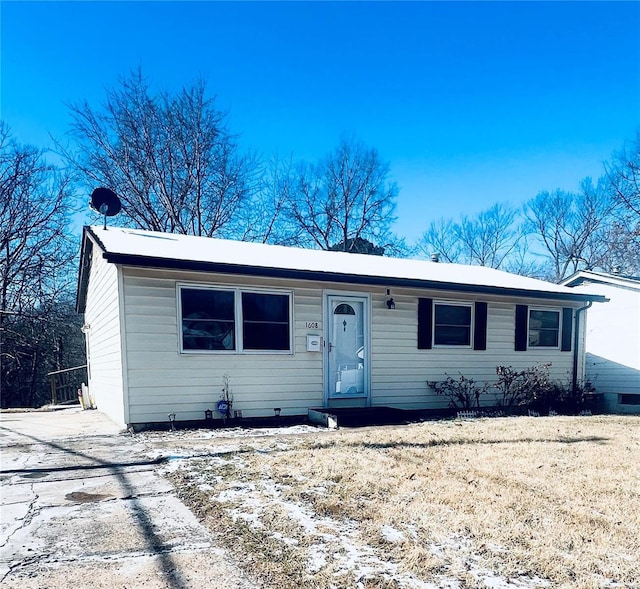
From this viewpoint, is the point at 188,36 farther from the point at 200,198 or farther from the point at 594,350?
the point at 594,350

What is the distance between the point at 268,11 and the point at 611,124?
14370 mm

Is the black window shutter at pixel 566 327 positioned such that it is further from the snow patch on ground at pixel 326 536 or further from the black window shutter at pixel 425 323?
the snow patch on ground at pixel 326 536

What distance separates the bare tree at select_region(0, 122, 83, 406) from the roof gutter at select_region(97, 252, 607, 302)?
13.1 m

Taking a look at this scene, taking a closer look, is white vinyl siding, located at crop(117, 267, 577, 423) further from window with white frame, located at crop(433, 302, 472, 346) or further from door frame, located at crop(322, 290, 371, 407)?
window with white frame, located at crop(433, 302, 472, 346)

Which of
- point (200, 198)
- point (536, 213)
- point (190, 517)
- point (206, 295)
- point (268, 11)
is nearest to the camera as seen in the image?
point (190, 517)

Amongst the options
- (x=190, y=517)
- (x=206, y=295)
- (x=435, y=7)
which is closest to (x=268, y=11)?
(x=435, y=7)

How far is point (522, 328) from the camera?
31.0ft

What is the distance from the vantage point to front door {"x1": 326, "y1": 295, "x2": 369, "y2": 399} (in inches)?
301

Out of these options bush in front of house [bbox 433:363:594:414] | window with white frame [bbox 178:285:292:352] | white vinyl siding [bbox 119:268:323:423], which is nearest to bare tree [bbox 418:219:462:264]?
bush in front of house [bbox 433:363:594:414]

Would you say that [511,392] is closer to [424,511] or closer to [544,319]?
[544,319]

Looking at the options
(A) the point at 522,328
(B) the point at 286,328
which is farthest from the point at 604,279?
(B) the point at 286,328

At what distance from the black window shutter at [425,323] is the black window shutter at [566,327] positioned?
3.87 metres

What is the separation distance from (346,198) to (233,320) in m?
18.7

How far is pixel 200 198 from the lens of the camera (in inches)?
789
